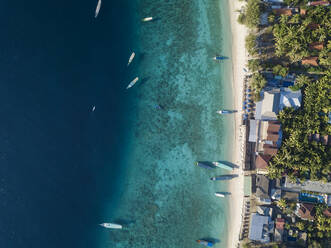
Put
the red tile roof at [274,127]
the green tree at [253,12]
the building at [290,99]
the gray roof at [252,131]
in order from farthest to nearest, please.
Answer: the gray roof at [252,131] < the building at [290,99] < the red tile roof at [274,127] < the green tree at [253,12]

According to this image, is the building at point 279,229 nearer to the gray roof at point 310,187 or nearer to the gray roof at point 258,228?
the gray roof at point 258,228

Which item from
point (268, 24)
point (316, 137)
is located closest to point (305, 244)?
point (316, 137)

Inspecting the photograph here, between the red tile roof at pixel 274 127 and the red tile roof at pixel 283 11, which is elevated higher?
the red tile roof at pixel 283 11

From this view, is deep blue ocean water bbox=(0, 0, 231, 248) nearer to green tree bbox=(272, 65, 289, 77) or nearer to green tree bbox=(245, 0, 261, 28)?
green tree bbox=(245, 0, 261, 28)

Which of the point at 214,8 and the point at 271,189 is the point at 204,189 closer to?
the point at 271,189

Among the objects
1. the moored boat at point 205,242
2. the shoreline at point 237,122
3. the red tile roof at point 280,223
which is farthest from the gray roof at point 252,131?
the moored boat at point 205,242

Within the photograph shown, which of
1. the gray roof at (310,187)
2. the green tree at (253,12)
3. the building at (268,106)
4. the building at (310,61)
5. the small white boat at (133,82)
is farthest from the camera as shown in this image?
the small white boat at (133,82)

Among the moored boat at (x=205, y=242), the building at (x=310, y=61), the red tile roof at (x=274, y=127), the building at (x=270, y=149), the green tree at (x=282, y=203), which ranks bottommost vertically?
the moored boat at (x=205, y=242)
